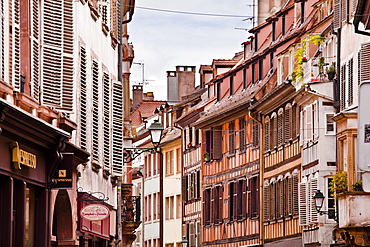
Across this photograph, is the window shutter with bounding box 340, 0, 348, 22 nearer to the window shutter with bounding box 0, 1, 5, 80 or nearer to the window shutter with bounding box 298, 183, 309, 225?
the window shutter with bounding box 298, 183, 309, 225

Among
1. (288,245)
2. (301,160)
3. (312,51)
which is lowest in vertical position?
(288,245)

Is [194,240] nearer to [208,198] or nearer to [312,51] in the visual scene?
[208,198]

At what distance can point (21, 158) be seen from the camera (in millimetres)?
17656

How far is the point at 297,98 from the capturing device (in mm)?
42000

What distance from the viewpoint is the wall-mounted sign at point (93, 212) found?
23.3 m

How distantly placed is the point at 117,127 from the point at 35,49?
33.2 feet

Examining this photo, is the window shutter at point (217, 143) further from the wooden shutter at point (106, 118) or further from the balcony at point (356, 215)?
the wooden shutter at point (106, 118)

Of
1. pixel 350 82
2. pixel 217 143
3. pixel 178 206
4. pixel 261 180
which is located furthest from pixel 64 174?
pixel 178 206

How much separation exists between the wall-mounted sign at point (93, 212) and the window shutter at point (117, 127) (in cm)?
591

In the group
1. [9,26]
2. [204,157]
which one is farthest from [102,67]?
[204,157]

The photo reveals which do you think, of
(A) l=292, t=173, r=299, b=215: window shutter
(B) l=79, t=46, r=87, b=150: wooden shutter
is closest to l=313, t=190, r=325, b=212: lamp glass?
(A) l=292, t=173, r=299, b=215: window shutter

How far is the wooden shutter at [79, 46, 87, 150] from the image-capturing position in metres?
23.7

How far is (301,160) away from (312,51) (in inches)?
161

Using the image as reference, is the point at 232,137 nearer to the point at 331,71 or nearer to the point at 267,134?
the point at 267,134
